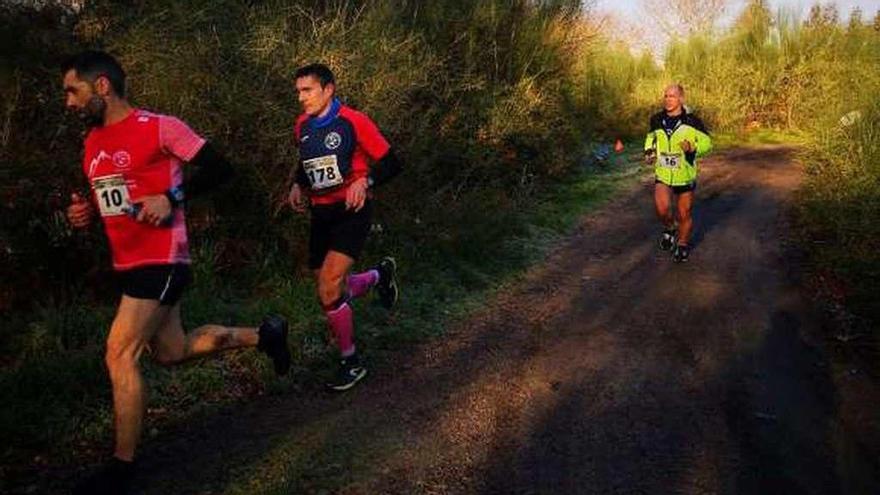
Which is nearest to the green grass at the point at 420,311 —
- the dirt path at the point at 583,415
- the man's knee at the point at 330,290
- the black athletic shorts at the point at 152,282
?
the dirt path at the point at 583,415

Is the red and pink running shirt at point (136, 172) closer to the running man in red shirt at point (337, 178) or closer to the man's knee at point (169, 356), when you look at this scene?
the man's knee at point (169, 356)

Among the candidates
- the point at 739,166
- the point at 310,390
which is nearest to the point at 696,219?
the point at 739,166

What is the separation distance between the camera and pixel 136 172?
3459mm

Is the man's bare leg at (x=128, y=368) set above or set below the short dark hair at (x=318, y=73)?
below

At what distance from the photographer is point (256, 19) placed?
22.6 feet

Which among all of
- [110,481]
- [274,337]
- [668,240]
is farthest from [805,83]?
[110,481]

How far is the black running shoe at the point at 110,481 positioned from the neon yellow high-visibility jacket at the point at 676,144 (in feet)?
22.1

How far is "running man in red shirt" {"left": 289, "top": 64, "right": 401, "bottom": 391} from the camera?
4613 mm

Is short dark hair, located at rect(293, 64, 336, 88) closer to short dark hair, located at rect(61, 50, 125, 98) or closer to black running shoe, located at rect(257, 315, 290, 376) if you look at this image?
short dark hair, located at rect(61, 50, 125, 98)

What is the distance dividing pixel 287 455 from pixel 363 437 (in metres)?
0.46

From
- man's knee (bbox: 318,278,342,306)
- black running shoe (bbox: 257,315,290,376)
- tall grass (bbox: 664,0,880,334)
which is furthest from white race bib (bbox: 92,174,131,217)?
tall grass (bbox: 664,0,880,334)

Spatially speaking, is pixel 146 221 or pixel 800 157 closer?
pixel 146 221

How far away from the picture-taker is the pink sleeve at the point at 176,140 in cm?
348

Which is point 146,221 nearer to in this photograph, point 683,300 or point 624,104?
point 683,300
